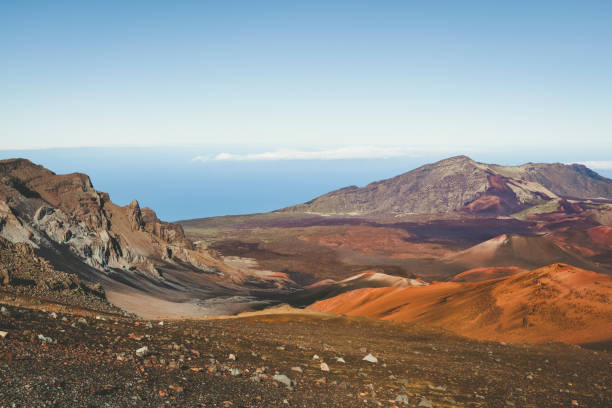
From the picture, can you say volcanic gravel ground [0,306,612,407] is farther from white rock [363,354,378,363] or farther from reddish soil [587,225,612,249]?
reddish soil [587,225,612,249]

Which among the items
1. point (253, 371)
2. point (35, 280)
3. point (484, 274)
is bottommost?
point (484, 274)

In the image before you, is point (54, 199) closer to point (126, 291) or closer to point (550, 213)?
point (126, 291)

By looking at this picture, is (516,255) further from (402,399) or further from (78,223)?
(402,399)

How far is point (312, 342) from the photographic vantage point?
17250mm

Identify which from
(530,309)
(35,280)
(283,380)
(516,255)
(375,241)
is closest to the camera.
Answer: (283,380)

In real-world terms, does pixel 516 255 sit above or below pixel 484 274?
below

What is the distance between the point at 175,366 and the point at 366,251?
125585 mm

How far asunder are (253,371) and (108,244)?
50.8 metres

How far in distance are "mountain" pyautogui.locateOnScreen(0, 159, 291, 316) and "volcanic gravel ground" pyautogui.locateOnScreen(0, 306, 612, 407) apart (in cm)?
3001

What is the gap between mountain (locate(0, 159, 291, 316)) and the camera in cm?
4406

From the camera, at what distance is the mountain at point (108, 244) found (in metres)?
44.1

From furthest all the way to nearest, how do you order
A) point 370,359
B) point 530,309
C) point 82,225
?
point 82,225, point 530,309, point 370,359

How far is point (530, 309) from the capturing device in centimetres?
2669

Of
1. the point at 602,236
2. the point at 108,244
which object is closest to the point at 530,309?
the point at 108,244
